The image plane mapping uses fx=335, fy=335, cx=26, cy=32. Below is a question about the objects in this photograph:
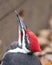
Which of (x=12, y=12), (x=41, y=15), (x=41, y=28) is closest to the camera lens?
(x=12, y=12)

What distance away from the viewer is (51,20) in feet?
11.6

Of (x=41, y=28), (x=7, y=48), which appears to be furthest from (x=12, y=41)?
(x=41, y=28)

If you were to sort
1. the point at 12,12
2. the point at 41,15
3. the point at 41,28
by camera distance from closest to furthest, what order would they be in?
the point at 12,12 → the point at 41,15 → the point at 41,28

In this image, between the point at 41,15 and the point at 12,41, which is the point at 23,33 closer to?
the point at 12,41

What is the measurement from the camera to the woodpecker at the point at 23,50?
1.83 feet

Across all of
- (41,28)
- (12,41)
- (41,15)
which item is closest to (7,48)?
(12,41)

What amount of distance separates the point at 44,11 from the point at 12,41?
2.66 meters

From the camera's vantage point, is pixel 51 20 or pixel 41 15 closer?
pixel 41 15

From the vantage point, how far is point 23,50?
58 cm

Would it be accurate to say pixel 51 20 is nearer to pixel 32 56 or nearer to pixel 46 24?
pixel 46 24

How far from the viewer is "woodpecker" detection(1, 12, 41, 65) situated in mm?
559

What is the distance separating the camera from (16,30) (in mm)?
626

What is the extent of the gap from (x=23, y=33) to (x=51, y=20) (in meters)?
2.99

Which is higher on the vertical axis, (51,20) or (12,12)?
(51,20)
